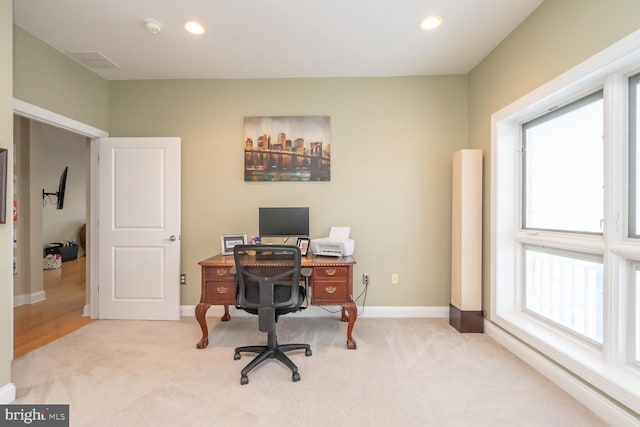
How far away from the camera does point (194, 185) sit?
3.07 metres

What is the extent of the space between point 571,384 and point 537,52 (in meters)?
2.32

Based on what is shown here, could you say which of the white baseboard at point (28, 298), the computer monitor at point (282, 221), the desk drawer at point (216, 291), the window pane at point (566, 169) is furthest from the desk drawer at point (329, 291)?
the white baseboard at point (28, 298)

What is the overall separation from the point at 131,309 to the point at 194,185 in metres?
1.52

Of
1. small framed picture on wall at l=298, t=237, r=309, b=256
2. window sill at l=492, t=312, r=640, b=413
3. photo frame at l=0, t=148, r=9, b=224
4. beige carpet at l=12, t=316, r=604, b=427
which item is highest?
photo frame at l=0, t=148, r=9, b=224

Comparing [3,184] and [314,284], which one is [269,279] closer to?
[314,284]

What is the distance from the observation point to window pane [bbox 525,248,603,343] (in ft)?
5.98

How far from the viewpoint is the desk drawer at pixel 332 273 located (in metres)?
2.36

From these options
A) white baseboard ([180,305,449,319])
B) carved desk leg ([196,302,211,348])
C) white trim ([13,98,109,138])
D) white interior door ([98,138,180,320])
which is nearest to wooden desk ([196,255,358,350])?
carved desk leg ([196,302,211,348])

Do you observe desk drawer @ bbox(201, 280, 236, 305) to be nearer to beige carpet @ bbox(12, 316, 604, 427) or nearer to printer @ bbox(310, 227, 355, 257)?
beige carpet @ bbox(12, 316, 604, 427)

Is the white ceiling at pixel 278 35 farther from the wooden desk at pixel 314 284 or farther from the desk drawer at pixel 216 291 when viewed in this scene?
the desk drawer at pixel 216 291

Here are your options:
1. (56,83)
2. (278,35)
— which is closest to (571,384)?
(278,35)

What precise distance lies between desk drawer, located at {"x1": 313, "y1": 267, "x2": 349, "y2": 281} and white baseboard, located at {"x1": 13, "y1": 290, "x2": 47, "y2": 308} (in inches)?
153

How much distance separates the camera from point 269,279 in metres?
1.91

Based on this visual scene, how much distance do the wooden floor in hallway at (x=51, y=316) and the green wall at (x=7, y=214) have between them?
78cm
